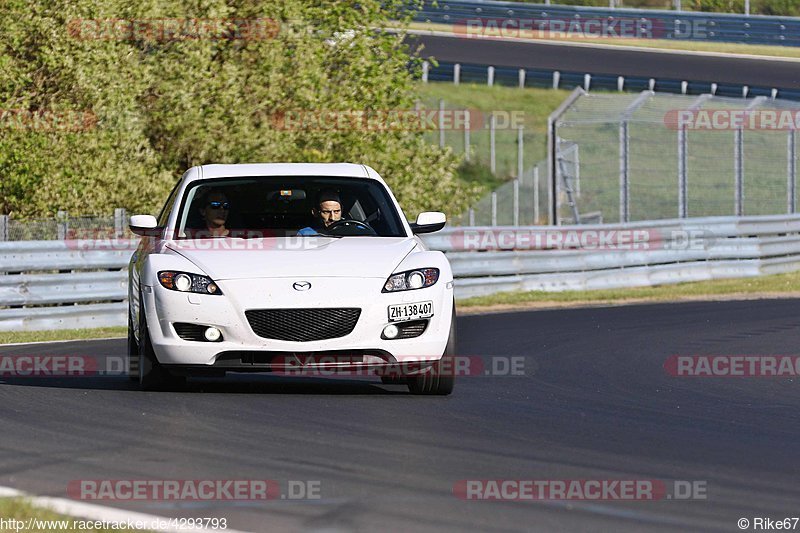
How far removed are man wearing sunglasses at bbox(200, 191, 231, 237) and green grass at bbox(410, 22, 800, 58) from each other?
32.9m

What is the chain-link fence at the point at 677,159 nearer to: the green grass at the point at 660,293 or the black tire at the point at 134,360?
the green grass at the point at 660,293

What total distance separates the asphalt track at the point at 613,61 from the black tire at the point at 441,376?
29.3m

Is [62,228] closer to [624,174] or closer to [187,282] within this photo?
[187,282]

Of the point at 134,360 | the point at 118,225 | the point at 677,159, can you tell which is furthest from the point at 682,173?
the point at 134,360

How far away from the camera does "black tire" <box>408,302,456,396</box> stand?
31.9ft

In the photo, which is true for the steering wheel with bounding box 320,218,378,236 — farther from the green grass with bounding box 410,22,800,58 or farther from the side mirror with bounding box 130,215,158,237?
the green grass with bounding box 410,22,800,58

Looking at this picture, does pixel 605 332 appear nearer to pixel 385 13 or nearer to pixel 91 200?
pixel 91 200

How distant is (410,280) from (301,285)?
2.29 ft

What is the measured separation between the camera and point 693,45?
4853 cm

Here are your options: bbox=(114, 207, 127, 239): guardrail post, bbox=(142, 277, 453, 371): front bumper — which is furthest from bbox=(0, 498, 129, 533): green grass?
bbox=(114, 207, 127, 239): guardrail post

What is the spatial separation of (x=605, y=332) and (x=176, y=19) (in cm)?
1086

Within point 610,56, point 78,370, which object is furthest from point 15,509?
point 610,56

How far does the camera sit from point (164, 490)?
6.37 meters

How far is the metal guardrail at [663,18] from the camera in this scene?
43.4 m
